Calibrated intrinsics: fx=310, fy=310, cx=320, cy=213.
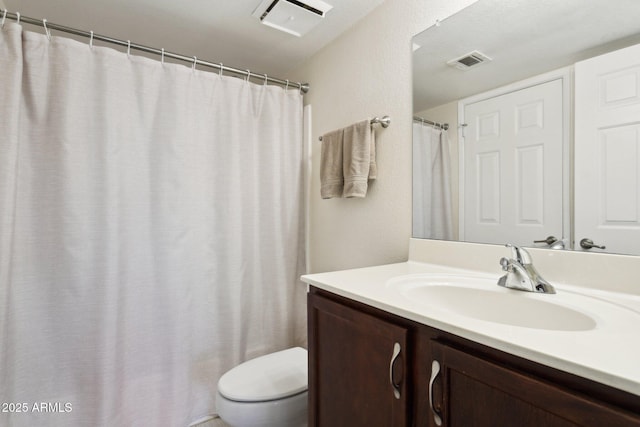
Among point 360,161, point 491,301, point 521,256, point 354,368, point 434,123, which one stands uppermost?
point 434,123

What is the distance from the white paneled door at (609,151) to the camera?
82cm

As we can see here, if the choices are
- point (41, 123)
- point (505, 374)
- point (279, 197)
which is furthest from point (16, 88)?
point (505, 374)

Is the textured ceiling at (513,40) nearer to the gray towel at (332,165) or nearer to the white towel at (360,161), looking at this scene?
the white towel at (360,161)

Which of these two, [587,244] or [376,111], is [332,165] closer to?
[376,111]

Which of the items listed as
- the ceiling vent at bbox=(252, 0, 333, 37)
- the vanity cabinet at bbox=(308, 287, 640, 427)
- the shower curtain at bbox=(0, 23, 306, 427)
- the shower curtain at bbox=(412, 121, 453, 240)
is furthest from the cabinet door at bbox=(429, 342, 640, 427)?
the ceiling vent at bbox=(252, 0, 333, 37)

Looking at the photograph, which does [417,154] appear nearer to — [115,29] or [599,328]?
[599,328]

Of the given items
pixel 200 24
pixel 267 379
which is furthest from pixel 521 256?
pixel 200 24

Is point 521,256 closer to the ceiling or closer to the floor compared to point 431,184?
closer to the floor

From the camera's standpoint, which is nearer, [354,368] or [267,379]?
[354,368]

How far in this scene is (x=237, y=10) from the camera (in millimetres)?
1548

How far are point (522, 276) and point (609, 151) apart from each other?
0.41 m

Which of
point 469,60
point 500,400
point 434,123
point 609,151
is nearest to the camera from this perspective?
point 500,400

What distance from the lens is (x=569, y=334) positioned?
570 millimetres

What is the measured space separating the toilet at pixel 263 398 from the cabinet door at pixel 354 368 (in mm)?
234
